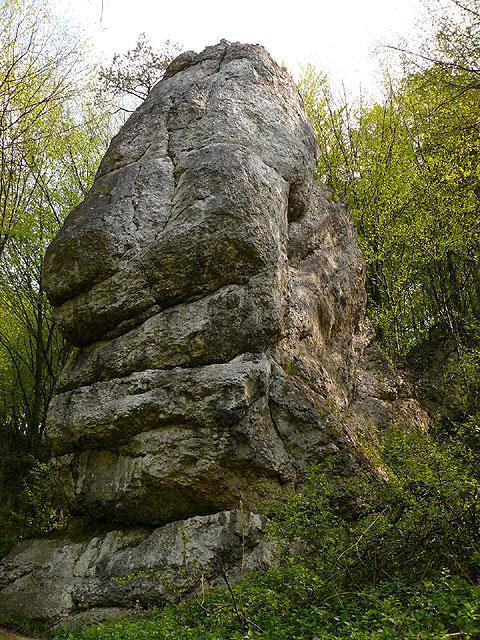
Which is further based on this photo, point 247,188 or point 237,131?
point 237,131

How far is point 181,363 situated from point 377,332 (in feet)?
25.2

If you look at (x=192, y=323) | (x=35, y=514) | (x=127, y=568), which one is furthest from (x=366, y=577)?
(x=35, y=514)

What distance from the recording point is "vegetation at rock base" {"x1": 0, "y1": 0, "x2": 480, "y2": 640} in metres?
5.60

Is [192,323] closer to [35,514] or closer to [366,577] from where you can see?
[366,577]

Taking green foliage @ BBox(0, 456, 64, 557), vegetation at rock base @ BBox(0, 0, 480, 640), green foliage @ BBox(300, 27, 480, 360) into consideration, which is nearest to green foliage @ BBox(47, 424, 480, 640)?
vegetation at rock base @ BBox(0, 0, 480, 640)

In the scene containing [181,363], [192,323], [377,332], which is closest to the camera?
[181,363]

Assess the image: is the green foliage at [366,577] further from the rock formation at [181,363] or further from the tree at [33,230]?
the tree at [33,230]

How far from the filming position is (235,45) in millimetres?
12641

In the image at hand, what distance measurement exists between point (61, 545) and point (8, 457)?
853 cm

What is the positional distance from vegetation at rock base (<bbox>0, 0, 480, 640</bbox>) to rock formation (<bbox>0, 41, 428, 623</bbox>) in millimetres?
869

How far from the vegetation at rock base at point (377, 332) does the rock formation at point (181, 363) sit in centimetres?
87

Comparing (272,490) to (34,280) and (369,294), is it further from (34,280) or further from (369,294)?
(34,280)

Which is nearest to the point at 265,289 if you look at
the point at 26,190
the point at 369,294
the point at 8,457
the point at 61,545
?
the point at 61,545

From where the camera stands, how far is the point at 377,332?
15086 mm
